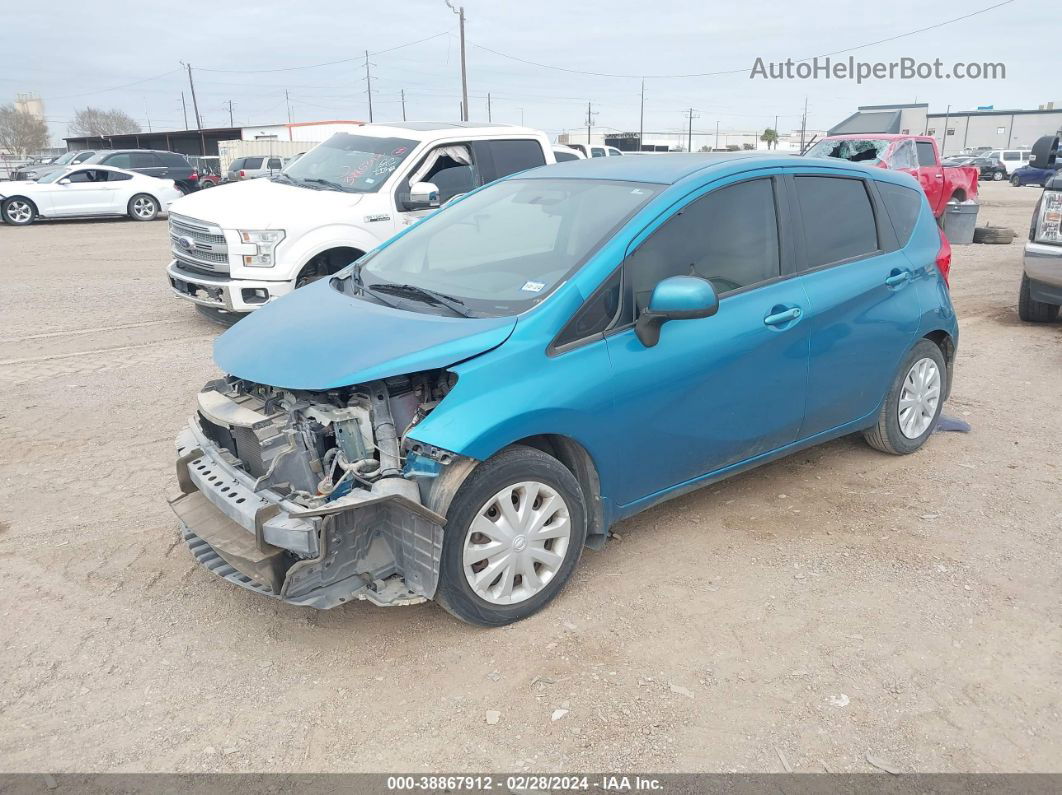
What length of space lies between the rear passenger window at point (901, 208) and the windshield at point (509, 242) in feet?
6.05

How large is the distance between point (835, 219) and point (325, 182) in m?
5.64

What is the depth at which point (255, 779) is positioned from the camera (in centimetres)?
Result: 268

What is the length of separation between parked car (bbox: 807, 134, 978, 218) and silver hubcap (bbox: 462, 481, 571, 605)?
1351cm

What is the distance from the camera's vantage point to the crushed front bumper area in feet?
9.92

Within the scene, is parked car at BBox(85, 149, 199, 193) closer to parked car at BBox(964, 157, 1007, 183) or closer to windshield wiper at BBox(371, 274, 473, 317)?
windshield wiper at BBox(371, 274, 473, 317)

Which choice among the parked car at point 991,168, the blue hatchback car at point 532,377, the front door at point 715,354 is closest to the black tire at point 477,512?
the blue hatchback car at point 532,377

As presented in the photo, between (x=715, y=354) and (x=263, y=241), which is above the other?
(x=263, y=241)

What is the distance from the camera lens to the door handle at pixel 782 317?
13.3ft

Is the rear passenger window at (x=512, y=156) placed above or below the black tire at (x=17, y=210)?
above

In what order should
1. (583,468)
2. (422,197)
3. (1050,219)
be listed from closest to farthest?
(583,468) → (1050,219) → (422,197)

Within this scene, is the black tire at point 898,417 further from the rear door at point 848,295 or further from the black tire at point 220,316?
the black tire at point 220,316

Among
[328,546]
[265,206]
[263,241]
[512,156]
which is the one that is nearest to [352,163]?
[265,206]

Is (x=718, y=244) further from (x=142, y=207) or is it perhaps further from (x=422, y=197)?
(x=142, y=207)

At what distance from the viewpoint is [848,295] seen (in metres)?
4.46
